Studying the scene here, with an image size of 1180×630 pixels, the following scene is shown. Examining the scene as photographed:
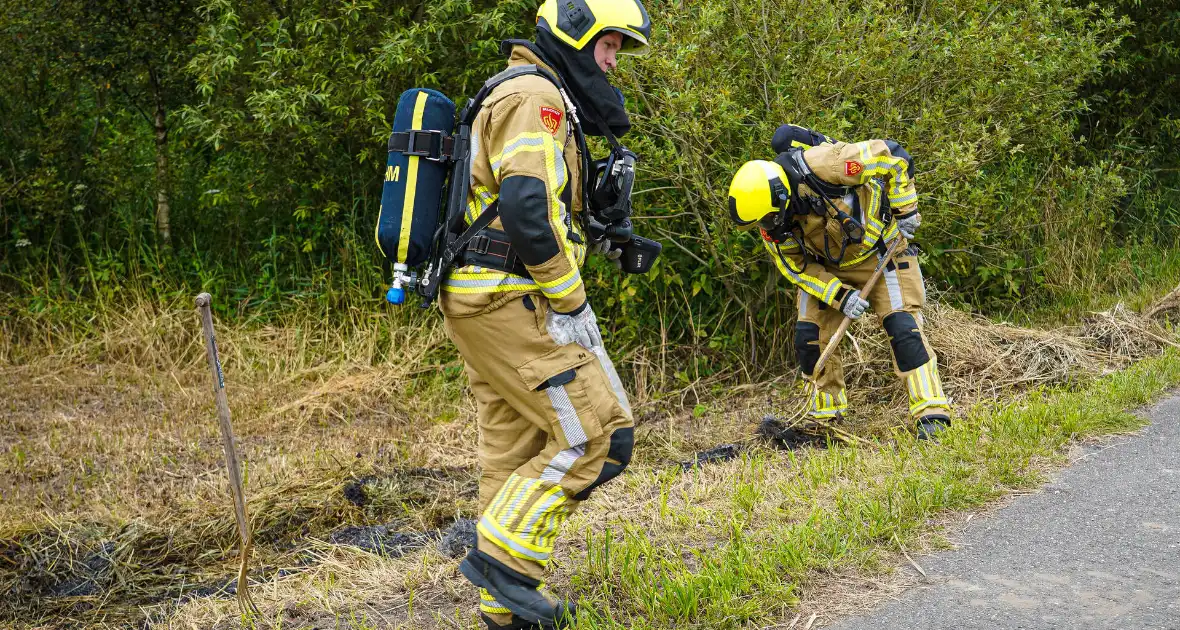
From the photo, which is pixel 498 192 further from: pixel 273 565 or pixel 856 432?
pixel 856 432

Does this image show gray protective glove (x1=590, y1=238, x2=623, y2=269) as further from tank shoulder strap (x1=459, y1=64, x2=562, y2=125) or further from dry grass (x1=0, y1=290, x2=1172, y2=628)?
dry grass (x1=0, y1=290, x2=1172, y2=628)

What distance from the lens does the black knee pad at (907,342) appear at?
5.77 meters

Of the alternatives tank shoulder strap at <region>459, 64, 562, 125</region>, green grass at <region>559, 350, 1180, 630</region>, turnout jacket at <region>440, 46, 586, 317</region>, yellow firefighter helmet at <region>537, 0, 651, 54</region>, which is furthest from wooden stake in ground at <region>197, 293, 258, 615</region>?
yellow firefighter helmet at <region>537, 0, 651, 54</region>

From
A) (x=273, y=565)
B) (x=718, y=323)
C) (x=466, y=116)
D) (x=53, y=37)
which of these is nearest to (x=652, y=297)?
(x=718, y=323)

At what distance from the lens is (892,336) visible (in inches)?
232

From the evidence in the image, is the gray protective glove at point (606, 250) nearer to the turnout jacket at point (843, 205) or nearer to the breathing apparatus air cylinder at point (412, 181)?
Answer: the breathing apparatus air cylinder at point (412, 181)

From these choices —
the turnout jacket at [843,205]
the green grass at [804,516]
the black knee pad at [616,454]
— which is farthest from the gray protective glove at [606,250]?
the turnout jacket at [843,205]

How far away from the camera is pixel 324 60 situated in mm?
8102

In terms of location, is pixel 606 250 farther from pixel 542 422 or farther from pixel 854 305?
pixel 854 305

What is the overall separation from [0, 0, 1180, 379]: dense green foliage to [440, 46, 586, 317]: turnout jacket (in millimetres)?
3013

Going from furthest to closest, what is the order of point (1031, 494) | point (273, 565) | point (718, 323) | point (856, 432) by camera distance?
point (718, 323)
point (856, 432)
point (273, 565)
point (1031, 494)

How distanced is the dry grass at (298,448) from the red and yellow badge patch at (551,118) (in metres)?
1.60

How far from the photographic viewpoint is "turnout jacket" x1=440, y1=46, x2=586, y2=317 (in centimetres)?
318

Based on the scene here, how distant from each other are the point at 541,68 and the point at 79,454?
14.8 ft
